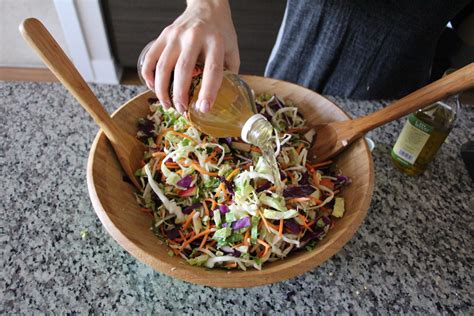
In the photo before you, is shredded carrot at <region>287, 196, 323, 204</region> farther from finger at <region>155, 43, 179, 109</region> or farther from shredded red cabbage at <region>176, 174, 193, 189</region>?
finger at <region>155, 43, 179, 109</region>

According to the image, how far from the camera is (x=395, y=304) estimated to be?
781 millimetres

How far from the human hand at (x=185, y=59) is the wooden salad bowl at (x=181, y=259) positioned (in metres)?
0.20

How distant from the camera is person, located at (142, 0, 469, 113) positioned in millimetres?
775

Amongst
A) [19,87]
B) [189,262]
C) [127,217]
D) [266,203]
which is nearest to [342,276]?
[266,203]

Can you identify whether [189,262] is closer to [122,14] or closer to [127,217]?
[127,217]

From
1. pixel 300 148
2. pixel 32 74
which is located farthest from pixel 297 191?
pixel 32 74

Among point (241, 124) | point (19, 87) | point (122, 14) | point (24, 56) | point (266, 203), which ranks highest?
point (241, 124)

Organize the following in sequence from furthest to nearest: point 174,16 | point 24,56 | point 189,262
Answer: point 24,56 → point 174,16 → point 189,262

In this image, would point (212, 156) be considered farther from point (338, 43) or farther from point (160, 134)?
point (338, 43)

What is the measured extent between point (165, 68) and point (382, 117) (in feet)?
1.69

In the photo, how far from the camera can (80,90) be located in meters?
0.79

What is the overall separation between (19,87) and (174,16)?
50.6 inches

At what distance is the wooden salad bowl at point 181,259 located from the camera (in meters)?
0.66

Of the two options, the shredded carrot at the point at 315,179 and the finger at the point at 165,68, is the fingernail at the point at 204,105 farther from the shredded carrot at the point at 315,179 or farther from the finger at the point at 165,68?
the shredded carrot at the point at 315,179
